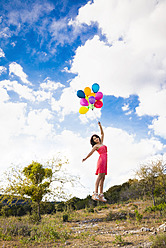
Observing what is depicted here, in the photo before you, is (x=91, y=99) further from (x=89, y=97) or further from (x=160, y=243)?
(x=160, y=243)

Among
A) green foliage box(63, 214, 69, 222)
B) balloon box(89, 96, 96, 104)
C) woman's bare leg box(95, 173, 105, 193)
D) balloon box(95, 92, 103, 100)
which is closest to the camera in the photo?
Answer: woman's bare leg box(95, 173, 105, 193)

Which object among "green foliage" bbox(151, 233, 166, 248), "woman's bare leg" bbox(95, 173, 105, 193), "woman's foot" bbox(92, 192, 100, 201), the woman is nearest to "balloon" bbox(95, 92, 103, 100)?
the woman

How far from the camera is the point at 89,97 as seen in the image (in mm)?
4906

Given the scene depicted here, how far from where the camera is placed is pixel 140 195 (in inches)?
858

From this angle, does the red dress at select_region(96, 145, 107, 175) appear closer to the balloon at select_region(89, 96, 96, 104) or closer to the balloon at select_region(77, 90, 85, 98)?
the balloon at select_region(89, 96, 96, 104)

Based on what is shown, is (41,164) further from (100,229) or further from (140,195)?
(140,195)

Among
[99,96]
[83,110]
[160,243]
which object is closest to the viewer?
[99,96]

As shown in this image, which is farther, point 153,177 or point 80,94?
point 153,177

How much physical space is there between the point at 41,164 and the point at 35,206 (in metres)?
3.02

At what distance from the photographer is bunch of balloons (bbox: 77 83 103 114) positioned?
4.94 meters

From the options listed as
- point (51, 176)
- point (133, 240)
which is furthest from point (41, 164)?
point (133, 240)

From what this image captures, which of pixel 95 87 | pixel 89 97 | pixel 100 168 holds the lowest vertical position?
pixel 100 168

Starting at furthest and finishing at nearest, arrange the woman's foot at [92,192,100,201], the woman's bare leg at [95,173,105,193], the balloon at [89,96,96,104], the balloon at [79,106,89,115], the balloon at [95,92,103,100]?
the balloon at [79,106,89,115]
the balloon at [95,92,103,100]
the balloon at [89,96,96,104]
the woman's bare leg at [95,173,105,193]
the woman's foot at [92,192,100,201]

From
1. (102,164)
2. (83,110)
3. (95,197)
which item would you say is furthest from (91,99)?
(95,197)
